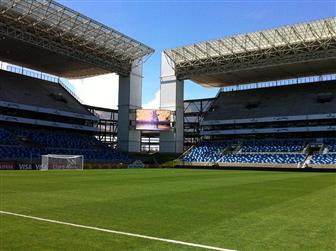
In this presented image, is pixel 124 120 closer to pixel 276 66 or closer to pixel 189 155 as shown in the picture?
pixel 189 155

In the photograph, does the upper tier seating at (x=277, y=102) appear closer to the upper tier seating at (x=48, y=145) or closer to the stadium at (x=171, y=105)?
the stadium at (x=171, y=105)

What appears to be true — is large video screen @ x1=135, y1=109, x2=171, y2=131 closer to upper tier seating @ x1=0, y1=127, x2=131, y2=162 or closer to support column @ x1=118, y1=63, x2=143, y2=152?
support column @ x1=118, y1=63, x2=143, y2=152

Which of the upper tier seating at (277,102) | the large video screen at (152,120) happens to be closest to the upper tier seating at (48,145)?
the large video screen at (152,120)

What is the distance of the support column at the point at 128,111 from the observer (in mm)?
78688

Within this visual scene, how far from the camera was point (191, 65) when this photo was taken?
3024 inches

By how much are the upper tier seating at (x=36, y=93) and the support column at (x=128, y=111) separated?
784cm

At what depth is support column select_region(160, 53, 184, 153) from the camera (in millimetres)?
79688

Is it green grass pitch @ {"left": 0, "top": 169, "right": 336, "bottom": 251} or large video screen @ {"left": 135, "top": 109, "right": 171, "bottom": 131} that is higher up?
large video screen @ {"left": 135, "top": 109, "right": 171, "bottom": 131}

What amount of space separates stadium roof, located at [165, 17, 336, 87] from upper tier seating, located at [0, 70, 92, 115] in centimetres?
2242

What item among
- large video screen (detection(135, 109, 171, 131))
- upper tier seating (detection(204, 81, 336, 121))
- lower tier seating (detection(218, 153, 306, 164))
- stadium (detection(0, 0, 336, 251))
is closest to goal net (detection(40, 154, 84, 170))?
stadium (detection(0, 0, 336, 251))

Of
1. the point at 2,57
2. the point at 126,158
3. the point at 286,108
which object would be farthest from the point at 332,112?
the point at 2,57

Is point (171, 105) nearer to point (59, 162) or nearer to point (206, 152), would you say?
point (206, 152)

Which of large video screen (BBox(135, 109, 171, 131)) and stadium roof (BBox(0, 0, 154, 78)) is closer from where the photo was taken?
stadium roof (BBox(0, 0, 154, 78))

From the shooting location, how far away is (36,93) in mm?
74625
